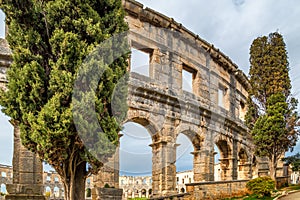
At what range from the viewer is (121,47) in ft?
26.5

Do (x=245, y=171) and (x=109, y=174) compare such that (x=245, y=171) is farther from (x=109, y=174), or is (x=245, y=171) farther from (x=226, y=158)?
(x=109, y=174)

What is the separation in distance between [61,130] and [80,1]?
113 inches

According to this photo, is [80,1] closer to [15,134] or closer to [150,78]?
[15,134]

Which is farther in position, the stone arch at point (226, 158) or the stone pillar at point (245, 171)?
the stone pillar at point (245, 171)

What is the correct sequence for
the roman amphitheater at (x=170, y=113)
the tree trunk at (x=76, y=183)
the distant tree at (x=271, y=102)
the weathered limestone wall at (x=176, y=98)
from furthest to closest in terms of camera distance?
the distant tree at (x=271, y=102)
the weathered limestone wall at (x=176, y=98)
the roman amphitheater at (x=170, y=113)
the tree trunk at (x=76, y=183)

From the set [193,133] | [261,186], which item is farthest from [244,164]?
[261,186]

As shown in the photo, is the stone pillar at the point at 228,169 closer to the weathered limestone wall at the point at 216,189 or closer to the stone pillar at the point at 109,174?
the weathered limestone wall at the point at 216,189

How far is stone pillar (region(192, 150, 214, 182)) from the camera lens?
15461mm

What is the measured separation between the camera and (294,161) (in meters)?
22.4

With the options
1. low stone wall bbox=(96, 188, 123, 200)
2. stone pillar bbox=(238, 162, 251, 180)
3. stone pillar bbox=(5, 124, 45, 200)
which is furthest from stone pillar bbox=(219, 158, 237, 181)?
stone pillar bbox=(5, 124, 45, 200)

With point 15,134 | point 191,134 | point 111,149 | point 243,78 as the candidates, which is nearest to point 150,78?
point 191,134

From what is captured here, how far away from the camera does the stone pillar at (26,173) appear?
10.2 m

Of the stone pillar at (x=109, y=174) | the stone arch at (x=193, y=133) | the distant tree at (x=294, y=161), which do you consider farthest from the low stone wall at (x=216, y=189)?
the distant tree at (x=294, y=161)

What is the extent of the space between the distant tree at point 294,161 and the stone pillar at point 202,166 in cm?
864
